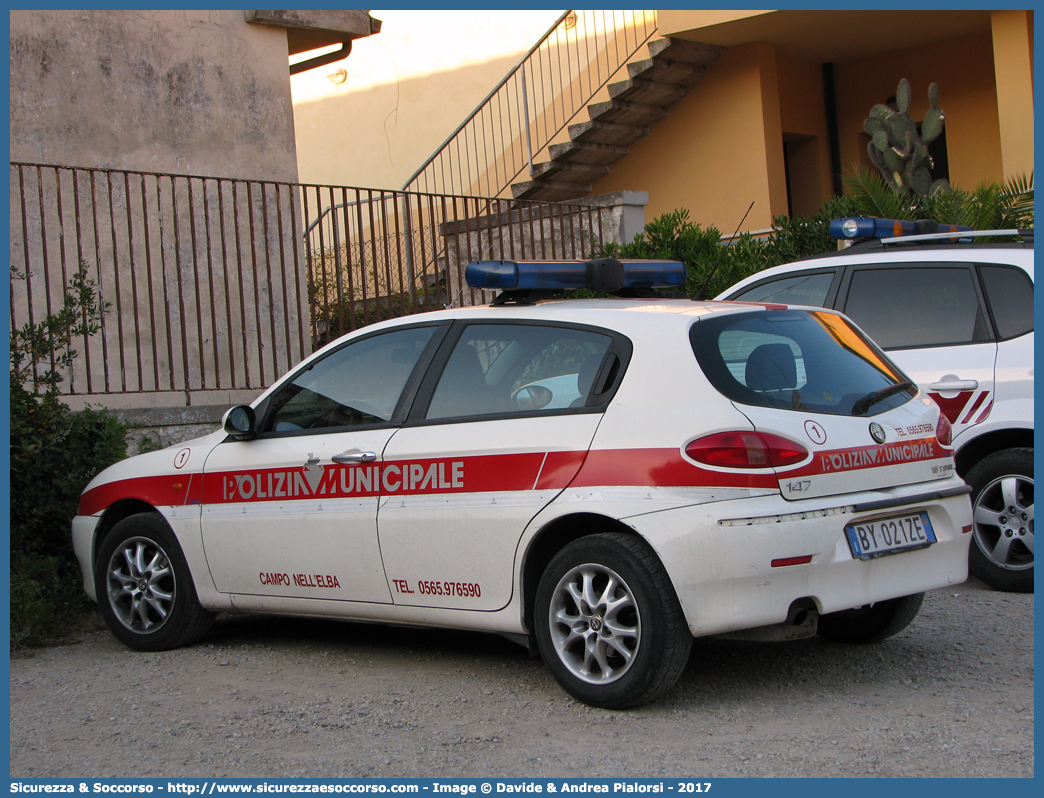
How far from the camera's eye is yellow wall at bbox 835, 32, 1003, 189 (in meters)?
16.3

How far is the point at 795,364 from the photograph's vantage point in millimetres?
4398

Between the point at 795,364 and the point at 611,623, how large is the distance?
1236 mm

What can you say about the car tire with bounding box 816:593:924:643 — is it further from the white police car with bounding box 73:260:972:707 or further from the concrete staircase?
the concrete staircase

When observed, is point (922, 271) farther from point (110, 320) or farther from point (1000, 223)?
point (110, 320)

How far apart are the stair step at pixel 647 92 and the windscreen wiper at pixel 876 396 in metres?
11.8

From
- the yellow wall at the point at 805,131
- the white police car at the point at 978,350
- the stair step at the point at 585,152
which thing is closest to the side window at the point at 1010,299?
the white police car at the point at 978,350

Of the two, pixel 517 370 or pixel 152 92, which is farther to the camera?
pixel 152 92

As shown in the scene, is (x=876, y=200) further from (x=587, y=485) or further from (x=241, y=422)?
(x=587, y=485)

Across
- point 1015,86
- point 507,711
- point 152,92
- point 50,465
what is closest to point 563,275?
point 507,711

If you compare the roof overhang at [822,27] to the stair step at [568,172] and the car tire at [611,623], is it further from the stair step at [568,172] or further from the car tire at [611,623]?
the car tire at [611,623]

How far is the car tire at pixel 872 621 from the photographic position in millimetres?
4883

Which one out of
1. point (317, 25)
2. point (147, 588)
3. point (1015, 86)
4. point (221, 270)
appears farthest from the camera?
point (1015, 86)

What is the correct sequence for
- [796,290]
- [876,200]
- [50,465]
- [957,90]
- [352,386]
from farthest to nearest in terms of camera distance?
[957,90] → [876,200] → [796,290] → [50,465] → [352,386]

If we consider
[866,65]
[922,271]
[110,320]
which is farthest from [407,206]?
[866,65]
